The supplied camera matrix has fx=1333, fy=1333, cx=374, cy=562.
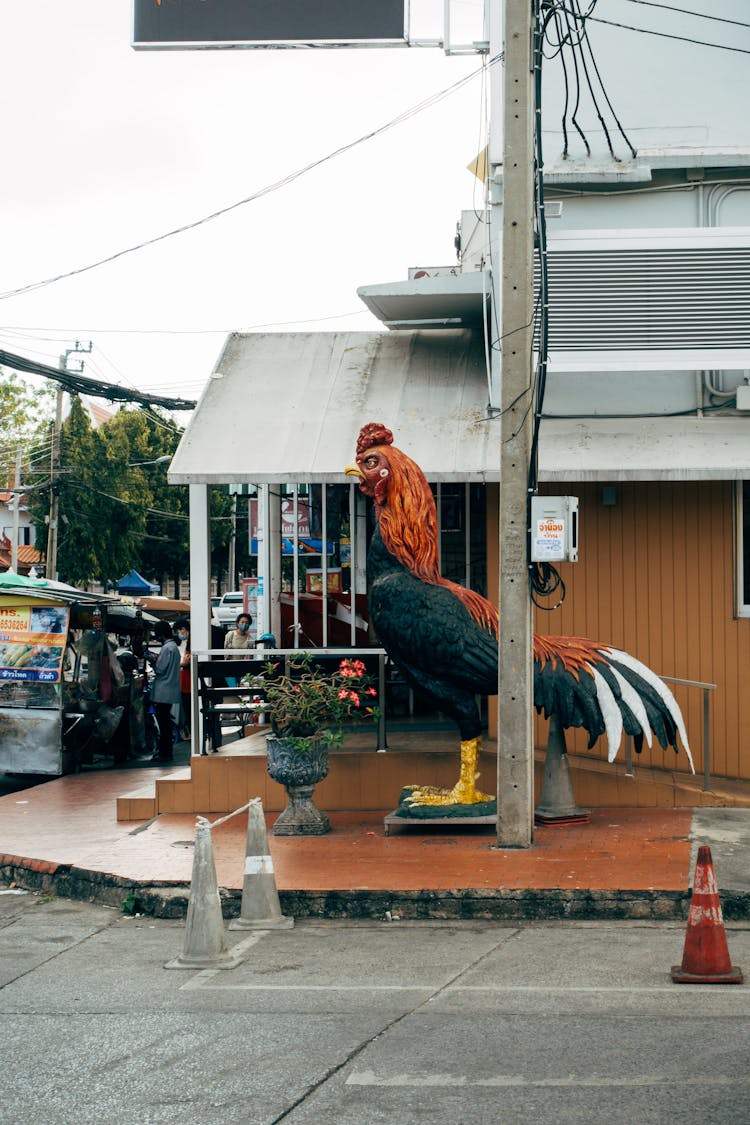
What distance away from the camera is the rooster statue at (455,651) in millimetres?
10242

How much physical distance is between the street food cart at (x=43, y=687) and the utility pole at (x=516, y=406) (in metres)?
8.46

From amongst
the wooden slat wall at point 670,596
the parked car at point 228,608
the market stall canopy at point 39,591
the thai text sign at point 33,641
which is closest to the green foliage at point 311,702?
the wooden slat wall at point 670,596

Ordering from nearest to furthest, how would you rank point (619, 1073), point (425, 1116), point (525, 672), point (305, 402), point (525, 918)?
point (425, 1116)
point (619, 1073)
point (525, 918)
point (525, 672)
point (305, 402)

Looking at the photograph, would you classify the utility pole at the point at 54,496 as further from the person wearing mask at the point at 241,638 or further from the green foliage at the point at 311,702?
the green foliage at the point at 311,702

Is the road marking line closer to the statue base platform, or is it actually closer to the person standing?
the statue base platform

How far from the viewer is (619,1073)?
5.36 m

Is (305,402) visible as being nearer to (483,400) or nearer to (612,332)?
(483,400)

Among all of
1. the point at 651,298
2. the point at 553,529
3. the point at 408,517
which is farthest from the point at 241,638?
the point at 553,529

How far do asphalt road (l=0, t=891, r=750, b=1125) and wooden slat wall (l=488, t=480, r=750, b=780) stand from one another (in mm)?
4058

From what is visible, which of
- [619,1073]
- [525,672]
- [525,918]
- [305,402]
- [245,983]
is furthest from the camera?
[305,402]

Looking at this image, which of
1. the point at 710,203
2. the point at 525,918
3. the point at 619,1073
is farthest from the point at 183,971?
the point at 710,203

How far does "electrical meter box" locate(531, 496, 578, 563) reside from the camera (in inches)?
371

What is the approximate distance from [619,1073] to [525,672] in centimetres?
434

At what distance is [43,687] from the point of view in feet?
54.2
